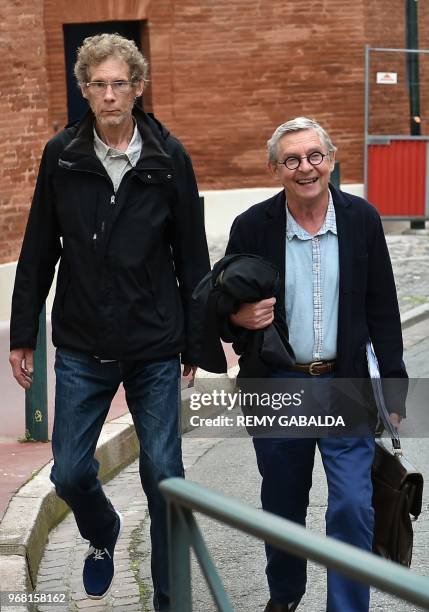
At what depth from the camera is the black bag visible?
15.1 feet

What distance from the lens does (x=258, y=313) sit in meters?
4.52

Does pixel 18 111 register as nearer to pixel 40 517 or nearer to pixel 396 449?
pixel 40 517

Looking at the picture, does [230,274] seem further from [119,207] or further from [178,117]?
[178,117]

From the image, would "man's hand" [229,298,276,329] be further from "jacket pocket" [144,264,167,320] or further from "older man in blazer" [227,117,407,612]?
"jacket pocket" [144,264,167,320]

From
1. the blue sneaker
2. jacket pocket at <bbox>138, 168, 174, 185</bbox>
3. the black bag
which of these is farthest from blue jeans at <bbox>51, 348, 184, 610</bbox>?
the black bag

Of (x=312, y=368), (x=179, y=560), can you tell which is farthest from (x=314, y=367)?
(x=179, y=560)

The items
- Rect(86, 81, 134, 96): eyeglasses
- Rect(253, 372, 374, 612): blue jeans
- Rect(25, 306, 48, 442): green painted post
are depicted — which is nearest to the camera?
Rect(253, 372, 374, 612): blue jeans

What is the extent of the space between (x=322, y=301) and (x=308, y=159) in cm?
48

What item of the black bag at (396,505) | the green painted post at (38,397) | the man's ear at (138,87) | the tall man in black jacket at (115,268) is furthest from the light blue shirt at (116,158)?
the green painted post at (38,397)

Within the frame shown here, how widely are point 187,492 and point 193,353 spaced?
2.18 meters

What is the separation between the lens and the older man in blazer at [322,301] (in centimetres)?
458

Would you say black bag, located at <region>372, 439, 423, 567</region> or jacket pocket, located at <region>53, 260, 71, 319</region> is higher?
jacket pocket, located at <region>53, 260, 71, 319</region>

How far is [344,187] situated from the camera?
19.2 meters

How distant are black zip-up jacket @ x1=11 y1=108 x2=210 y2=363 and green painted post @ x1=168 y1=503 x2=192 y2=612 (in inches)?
69.3
